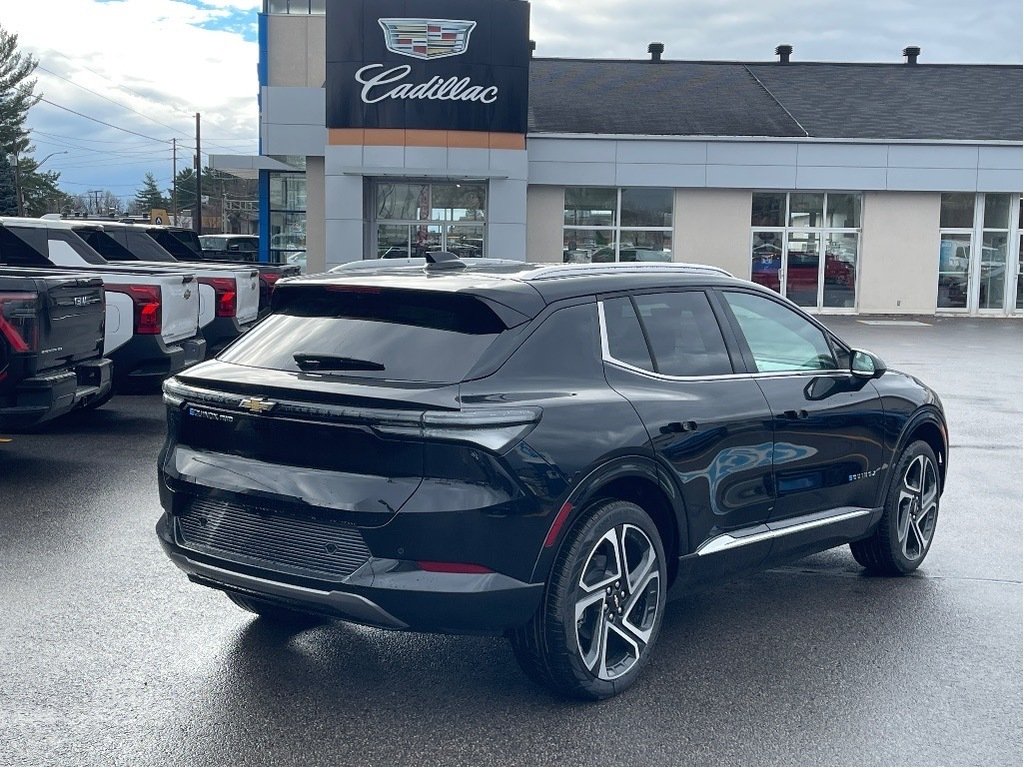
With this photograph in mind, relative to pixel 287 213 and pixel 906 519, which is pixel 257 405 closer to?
pixel 906 519

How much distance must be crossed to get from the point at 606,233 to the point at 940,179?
28.6ft

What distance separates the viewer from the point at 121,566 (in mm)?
6367

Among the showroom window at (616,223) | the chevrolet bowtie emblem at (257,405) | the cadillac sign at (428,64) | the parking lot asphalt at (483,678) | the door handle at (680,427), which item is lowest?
the parking lot asphalt at (483,678)

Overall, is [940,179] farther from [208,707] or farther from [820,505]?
[208,707]

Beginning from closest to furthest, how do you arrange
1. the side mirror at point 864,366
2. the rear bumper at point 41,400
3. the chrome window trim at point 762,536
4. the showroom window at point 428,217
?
the chrome window trim at point 762,536 → the side mirror at point 864,366 → the rear bumper at point 41,400 → the showroom window at point 428,217

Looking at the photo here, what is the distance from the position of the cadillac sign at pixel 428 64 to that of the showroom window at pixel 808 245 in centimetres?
744

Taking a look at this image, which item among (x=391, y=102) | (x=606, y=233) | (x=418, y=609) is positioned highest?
(x=391, y=102)

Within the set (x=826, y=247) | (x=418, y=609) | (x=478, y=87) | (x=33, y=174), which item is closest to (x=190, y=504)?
(x=418, y=609)

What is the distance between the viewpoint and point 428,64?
88.4 ft

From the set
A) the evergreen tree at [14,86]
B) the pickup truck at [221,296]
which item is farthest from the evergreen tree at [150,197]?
the pickup truck at [221,296]

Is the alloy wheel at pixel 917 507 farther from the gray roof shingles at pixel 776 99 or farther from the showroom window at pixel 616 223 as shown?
the gray roof shingles at pixel 776 99

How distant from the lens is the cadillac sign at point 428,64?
26.8 m

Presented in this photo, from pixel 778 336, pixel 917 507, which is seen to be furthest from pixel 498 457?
pixel 917 507

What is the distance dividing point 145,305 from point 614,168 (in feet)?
64.4
